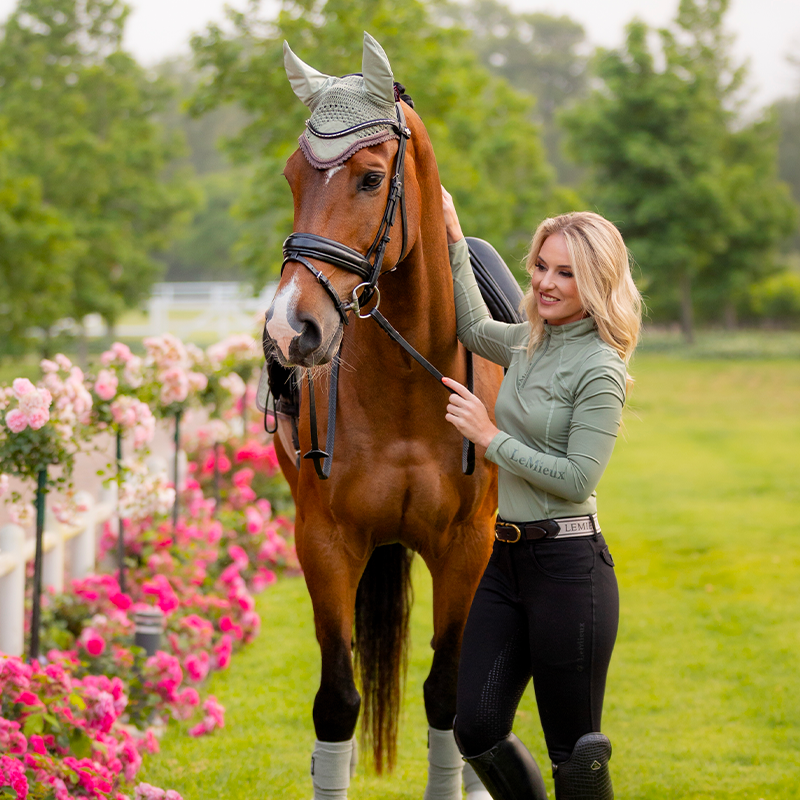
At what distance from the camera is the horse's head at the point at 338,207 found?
7.13 ft

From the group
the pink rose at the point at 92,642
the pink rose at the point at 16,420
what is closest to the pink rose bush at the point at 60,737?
the pink rose at the point at 92,642

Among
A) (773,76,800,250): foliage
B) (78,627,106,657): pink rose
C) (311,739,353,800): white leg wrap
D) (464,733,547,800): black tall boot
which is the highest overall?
(773,76,800,250): foliage

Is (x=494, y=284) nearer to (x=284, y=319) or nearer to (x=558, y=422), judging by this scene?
(x=558, y=422)

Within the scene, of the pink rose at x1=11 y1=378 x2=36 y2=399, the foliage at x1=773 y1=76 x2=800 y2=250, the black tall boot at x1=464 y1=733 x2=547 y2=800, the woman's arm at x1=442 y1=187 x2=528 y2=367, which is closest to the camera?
the black tall boot at x1=464 y1=733 x2=547 y2=800

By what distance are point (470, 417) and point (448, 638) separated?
2.81 ft

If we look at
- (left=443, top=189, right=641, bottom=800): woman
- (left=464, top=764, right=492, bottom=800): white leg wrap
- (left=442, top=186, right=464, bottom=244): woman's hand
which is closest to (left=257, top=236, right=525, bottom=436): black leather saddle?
(left=442, top=186, right=464, bottom=244): woman's hand

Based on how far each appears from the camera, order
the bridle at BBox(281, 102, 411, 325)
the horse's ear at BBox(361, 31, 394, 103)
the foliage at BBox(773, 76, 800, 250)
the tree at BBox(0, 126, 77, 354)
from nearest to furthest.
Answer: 1. the bridle at BBox(281, 102, 411, 325)
2. the horse's ear at BBox(361, 31, 394, 103)
3. the tree at BBox(0, 126, 77, 354)
4. the foliage at BBox(773, 76, 800, 250)

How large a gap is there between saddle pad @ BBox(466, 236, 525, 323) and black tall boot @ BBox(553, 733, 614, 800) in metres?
1.44

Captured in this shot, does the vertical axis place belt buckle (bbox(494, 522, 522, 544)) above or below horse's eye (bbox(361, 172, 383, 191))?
below

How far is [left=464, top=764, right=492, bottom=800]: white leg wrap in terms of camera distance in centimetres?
329

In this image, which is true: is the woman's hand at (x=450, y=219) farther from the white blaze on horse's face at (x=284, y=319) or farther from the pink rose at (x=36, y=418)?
the pink rose at (x=36, y=418)

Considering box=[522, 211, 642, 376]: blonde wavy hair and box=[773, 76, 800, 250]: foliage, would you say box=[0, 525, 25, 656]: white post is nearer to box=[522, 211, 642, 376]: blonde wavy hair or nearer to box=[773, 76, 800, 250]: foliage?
box=[522, 211, 642, 376]: blonde wavy hair

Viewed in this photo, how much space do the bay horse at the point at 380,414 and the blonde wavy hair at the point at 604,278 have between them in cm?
46

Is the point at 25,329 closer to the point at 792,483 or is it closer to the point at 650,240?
the point at 792,483
